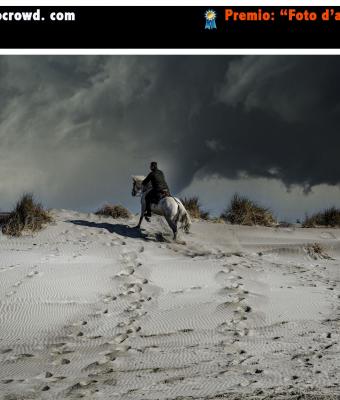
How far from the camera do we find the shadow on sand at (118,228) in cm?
1330

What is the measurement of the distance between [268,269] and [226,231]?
4605 millimetres

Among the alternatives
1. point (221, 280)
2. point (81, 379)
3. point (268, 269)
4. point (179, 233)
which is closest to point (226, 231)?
point (179, 233)

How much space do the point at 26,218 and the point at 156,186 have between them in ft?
11.6

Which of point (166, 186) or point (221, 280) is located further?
point (166, 186)

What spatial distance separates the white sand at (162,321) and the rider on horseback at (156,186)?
1.66 meters

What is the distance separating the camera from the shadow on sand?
13305 millimetres

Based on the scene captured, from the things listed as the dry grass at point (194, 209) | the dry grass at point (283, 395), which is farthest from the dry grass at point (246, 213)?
the dry grass at point (283, 395)

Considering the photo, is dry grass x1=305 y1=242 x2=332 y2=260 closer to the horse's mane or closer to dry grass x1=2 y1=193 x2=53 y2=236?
the horse's mane

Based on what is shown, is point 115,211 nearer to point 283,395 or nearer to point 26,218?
point 26,218

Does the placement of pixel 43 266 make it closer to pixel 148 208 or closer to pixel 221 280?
pixel 221 280

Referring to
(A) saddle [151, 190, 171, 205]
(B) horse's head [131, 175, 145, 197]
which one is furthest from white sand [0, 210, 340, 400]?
(B) horse's head [131, 175, 145, 197]

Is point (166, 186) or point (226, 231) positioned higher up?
point (166, 186)

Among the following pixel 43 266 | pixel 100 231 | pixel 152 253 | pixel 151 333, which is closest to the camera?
pixel 151 333

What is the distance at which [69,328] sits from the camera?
6.07 m
